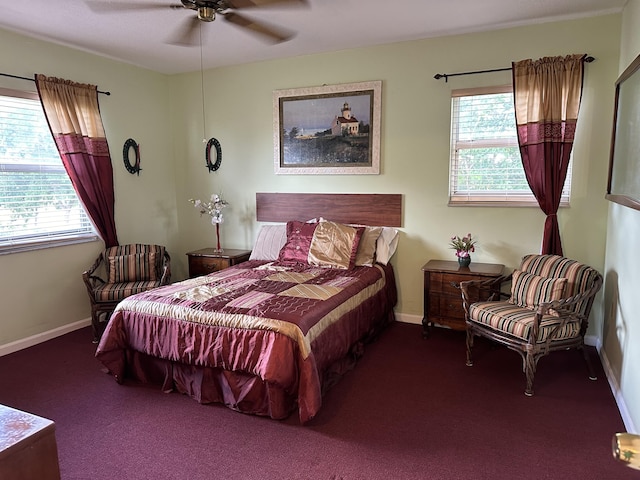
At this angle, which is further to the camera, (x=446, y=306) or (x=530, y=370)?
(x=446, y=306)

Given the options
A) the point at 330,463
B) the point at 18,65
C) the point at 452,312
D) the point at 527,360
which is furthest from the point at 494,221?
the point at 18,65

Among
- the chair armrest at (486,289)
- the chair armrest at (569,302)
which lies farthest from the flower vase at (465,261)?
the chair armrest at (569,302)

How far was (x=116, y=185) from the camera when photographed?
456cm

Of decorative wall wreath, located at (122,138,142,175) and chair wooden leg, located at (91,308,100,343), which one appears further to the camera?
decorative wall wreath, located at (122,138,142,175)

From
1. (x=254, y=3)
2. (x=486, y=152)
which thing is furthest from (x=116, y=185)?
(x=486, y=152)

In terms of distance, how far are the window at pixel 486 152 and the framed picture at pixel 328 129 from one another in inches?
29.2

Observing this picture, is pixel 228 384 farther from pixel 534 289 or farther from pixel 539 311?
pixel 534 289

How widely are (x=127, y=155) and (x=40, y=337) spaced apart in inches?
78.0

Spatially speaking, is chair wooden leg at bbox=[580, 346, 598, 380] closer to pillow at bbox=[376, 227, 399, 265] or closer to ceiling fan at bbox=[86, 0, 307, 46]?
pillow at bbox=[376, 227, 399, 265]

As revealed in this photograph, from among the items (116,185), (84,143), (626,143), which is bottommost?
(116,185)

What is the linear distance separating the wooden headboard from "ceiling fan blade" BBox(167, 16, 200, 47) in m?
1.66

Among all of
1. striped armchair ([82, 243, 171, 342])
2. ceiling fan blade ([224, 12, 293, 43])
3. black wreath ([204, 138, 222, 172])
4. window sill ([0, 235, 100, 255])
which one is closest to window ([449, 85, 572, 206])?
ceiling fan blade ([224, 12, 293, 43])

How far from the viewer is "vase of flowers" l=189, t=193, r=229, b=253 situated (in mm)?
4793

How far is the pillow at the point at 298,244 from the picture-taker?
161 inches
